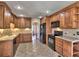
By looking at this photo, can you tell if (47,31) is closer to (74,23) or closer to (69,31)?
(69,31)

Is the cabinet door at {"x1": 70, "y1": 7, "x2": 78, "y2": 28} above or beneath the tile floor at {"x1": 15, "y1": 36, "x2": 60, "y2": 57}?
above

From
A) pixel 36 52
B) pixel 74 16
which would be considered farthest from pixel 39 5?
pixel 36 52

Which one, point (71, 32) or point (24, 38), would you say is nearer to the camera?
point (71, 32)

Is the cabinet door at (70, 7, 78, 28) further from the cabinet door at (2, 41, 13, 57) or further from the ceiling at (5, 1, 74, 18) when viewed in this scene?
the cabinet door at (2, 41, 13, 57)

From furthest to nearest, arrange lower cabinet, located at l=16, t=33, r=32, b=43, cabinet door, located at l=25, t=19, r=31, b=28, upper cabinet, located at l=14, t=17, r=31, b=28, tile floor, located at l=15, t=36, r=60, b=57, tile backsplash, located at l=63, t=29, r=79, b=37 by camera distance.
→ cabinet door, located at l=25, t=19, r=31, b=28
upper cabinet, located at l=14, t=17, r=31, b=28
lower cabinet, located at l=16, t=33, r=32, b=43
tile backsplash, located at l=63, t=29, r=79, b=37
tile floor, located at l=15, t=36, r=60, b=57

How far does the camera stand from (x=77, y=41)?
3.97 m

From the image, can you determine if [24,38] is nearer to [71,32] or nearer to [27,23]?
[27,23]

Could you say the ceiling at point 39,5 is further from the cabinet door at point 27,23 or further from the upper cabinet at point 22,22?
the cabinet door at point 27,23

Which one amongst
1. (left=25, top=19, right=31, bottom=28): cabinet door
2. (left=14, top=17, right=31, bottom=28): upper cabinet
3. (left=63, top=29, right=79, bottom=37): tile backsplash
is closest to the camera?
(left=63, top=29, right=79, bottom=37): tile backsplash

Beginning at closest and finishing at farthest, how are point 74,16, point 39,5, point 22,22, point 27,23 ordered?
point 74,16 < point 39,5 < point 22,22 < point 27,23

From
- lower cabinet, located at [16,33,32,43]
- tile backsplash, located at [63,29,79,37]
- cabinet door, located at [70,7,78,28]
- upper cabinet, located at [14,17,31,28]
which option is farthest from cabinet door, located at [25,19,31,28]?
cabinet door, located at [70,7,78,28]

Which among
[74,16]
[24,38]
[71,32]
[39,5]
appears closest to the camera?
[74,16]

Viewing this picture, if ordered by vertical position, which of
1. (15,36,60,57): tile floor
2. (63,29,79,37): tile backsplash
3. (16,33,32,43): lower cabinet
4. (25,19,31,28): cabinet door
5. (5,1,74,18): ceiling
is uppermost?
(5,1,74,18): ceiling

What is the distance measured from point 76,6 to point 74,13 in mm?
301
